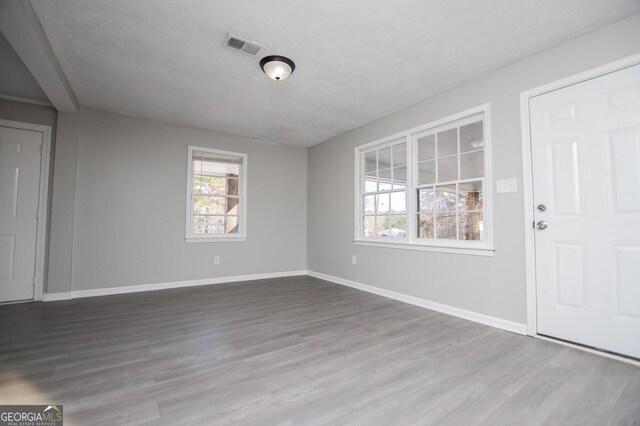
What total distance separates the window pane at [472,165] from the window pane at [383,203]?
4.00 ft

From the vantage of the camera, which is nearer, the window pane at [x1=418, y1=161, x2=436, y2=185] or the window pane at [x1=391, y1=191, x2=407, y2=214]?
the window pane at [x1=418, y1=161, x2=436, y2=185]

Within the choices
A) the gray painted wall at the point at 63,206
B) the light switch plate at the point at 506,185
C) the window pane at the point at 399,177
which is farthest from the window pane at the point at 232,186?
the light switch plate at the point at 506,185

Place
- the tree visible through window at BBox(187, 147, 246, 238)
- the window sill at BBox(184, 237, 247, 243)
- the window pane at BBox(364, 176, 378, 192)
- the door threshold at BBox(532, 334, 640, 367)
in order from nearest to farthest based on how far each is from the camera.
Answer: the door threshold at BBox(532, 334, 640, 367)
the window pane at BBox(364, 176, 378, 192)
the window sill at BBox(184, 237, 247, 243)
the tree visible through window at BBox(187, 147, 246, 238)

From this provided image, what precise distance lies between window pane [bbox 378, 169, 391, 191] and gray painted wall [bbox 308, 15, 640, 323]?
56 cm

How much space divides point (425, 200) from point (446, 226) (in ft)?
1.46

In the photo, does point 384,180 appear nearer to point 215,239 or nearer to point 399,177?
point 399,177

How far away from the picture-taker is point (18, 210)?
376 centimetres

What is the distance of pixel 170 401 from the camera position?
5.35ft

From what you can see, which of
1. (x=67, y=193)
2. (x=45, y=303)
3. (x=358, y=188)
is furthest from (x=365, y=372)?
(x=67, y=193)

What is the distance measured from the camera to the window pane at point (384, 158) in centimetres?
432

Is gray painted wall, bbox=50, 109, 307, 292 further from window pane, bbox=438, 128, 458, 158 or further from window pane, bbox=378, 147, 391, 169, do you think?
window pane, bbox=438, 128, 458, 158

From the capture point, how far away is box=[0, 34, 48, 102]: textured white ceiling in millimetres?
2825

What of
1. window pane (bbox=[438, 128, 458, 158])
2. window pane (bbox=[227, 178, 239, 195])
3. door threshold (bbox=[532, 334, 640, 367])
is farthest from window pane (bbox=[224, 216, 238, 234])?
door threshold (bbox=[532, 334, 640, 367])

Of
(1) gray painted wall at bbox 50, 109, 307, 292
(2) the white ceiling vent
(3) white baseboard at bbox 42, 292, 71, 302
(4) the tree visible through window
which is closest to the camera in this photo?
(2) the white ceiling vent
